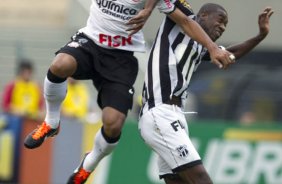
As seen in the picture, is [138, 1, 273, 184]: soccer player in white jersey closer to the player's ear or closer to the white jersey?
the player's ear

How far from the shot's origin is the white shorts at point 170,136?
10000 millimetres

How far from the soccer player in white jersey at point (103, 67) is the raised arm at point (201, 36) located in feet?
1.36

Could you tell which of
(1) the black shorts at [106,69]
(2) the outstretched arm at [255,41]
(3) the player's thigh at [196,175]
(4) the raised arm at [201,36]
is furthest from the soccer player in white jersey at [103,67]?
(2) the outstretched arm at [255,41]

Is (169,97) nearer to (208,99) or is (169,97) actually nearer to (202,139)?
(202,139)

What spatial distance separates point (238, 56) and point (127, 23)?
1.24 meters

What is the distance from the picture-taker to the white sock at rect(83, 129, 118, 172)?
34.2ft

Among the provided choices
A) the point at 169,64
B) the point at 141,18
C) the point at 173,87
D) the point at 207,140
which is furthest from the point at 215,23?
the point at 207,140

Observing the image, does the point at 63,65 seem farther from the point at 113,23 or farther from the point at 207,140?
the point at 207,140

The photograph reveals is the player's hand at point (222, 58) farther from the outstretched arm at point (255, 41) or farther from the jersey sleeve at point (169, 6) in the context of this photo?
the outstretched arm at point (255, 41)

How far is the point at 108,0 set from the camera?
10.2 meters

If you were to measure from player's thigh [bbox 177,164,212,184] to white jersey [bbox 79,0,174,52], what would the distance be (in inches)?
48.2

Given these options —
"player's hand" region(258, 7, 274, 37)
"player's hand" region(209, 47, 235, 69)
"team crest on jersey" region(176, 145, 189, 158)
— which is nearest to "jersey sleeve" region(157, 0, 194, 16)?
"player's hand" region(209, 47, 235, 69)

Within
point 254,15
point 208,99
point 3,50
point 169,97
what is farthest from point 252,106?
point 169,97

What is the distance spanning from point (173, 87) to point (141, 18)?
0.83 m
